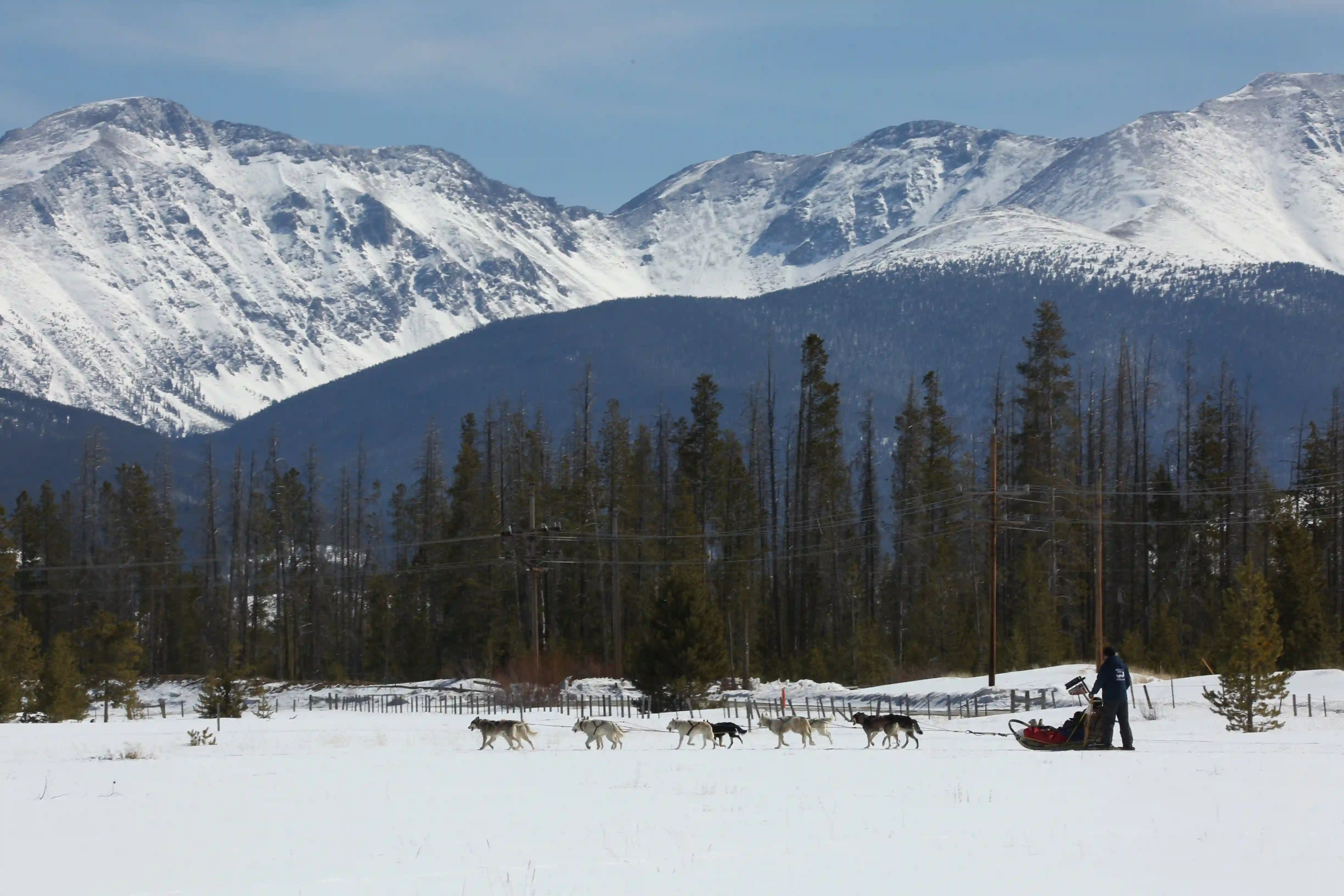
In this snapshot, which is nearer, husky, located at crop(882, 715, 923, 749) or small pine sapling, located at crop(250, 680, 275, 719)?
husky, located at crop(882, 715, 923, 749)

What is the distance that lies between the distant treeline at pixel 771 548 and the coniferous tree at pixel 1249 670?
2125cm

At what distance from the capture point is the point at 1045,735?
23578 mm

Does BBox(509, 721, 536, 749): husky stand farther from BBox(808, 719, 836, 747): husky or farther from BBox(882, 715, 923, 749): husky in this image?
BBox(882, 715, 923, 749): husky

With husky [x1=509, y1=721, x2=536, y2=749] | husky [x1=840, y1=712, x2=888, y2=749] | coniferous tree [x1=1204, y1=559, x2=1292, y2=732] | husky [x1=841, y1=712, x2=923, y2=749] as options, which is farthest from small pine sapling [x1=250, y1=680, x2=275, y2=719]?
coniferous tree [x1=1204, y1=559, x2=1292, y2=732]

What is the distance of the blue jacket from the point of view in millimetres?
22359

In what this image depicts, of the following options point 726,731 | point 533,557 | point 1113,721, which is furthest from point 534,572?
point 1113,721

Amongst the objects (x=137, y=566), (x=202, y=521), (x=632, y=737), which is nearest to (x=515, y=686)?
(x=632, y=737)

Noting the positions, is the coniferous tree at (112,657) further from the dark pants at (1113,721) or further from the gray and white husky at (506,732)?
the dark pants at (1113,721)

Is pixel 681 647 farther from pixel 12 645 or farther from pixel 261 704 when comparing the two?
pixel 12 645

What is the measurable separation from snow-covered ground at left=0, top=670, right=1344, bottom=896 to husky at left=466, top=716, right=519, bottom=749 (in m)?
0.99

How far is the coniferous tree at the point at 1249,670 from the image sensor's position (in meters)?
30.5

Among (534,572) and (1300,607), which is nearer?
(534,572)

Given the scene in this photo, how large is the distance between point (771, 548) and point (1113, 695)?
5120 cm

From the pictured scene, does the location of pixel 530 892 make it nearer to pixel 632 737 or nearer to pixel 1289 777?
pixel 1289 777
